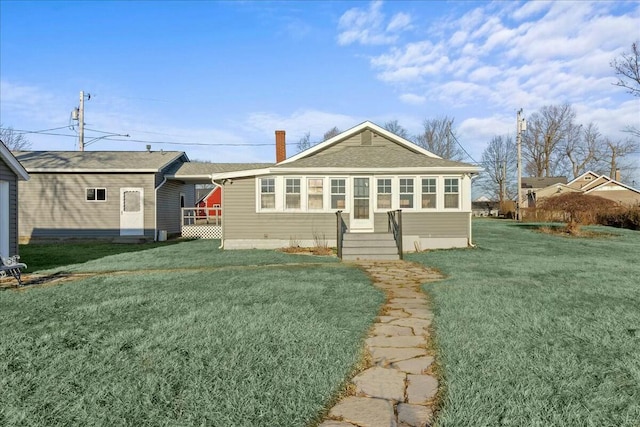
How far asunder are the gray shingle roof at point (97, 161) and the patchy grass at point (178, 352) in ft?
39.3

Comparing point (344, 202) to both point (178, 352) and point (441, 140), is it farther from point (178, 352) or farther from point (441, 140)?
point (441, 140)

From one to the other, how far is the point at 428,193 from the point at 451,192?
31.7 inches

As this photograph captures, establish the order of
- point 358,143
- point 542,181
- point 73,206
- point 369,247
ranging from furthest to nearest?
1. point 542,181
2. point 73,206
3. point 358,143
4. point 369,247

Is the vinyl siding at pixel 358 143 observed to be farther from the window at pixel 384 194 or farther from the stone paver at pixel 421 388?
the stone paver at pixel 421 388

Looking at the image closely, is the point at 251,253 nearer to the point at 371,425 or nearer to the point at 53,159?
the point at 371,425

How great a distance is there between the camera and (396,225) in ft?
40.5

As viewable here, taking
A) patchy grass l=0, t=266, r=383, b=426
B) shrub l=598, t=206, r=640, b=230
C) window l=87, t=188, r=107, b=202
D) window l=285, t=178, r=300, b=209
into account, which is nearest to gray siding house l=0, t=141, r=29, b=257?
patchy grass l=0, t=266, r=383, b=426

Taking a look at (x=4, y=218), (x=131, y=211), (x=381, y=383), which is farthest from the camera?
(x=131, y=211)

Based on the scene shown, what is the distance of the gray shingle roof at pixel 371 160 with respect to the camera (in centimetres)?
1364

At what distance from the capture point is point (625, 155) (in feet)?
196

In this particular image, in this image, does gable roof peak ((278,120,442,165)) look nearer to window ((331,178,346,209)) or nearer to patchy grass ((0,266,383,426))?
window ((331,178,346,209))

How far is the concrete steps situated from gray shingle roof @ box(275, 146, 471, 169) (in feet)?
8.39

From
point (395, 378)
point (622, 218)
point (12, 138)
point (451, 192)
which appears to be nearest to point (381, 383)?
point (395, 378)

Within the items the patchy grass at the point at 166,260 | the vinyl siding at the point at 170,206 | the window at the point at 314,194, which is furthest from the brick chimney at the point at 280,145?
the patchy grass at the point at 166,260
